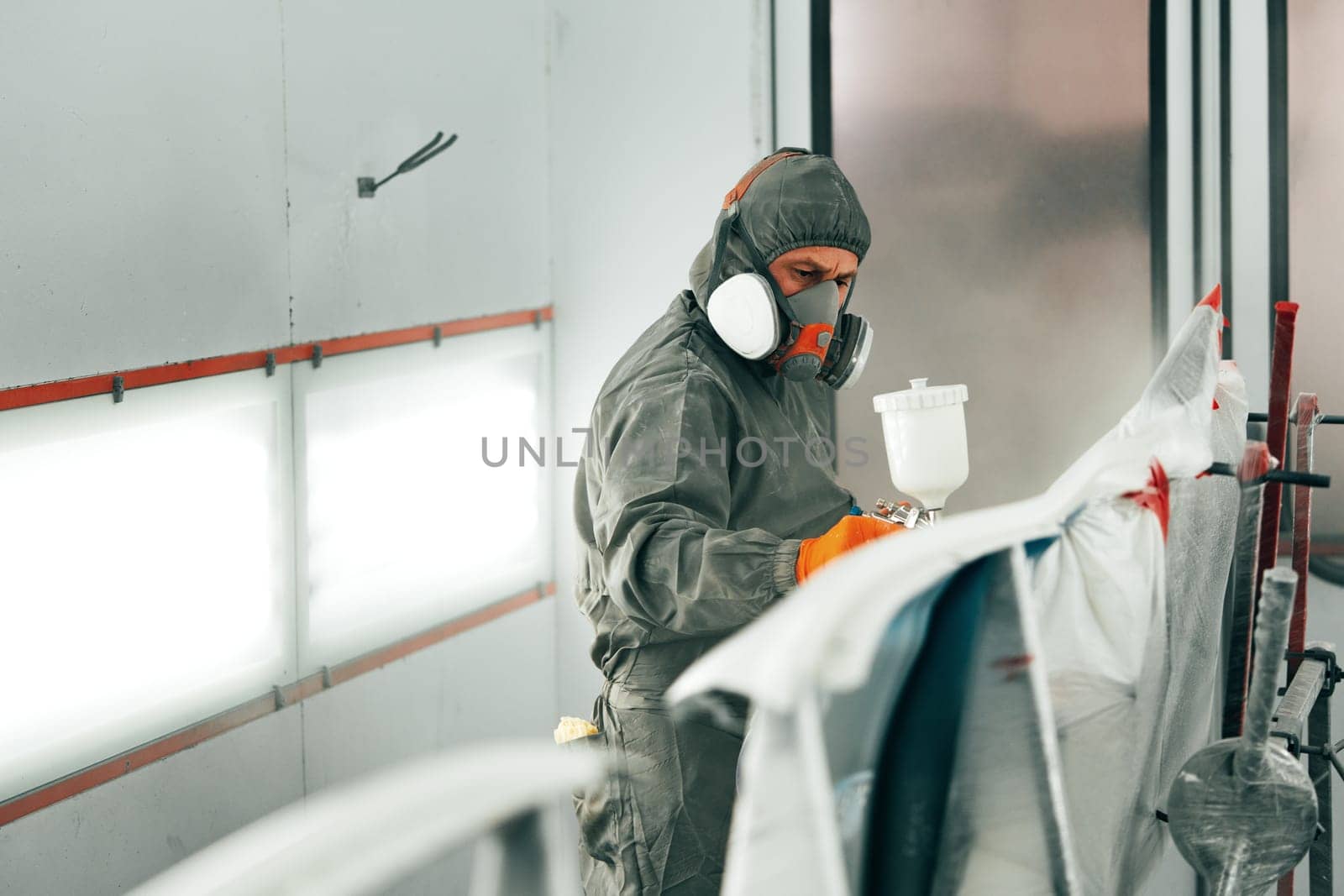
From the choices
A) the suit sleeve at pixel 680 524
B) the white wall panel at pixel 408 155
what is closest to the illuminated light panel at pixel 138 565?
the white wall panel at pixel 408 155

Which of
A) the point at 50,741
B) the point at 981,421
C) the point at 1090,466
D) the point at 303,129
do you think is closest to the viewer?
the point at 1090,466

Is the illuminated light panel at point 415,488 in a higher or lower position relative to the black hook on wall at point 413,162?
lower

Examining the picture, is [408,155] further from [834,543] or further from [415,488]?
[834,543]

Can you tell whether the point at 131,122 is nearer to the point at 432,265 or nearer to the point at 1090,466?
the point at 432,265

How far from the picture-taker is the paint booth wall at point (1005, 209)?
249 cm

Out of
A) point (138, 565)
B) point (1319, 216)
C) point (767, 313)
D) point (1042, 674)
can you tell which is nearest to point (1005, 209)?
point (1319, 216)

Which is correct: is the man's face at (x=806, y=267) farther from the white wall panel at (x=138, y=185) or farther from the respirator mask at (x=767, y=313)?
the white wall panel at (x=138, y=185)

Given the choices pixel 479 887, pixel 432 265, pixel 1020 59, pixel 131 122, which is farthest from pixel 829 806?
pixel 1020 59

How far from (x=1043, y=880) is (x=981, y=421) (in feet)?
6.42

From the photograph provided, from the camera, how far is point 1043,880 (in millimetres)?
746

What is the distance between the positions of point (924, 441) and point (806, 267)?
0.31 meters

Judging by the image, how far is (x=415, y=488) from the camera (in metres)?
2.41

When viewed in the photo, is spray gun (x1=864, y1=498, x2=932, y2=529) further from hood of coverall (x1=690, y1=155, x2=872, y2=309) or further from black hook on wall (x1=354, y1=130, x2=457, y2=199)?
black hook on wall (x1=354, y1=130, x2=457, y2=199)

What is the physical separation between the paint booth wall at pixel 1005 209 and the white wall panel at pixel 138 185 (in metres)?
1.30
